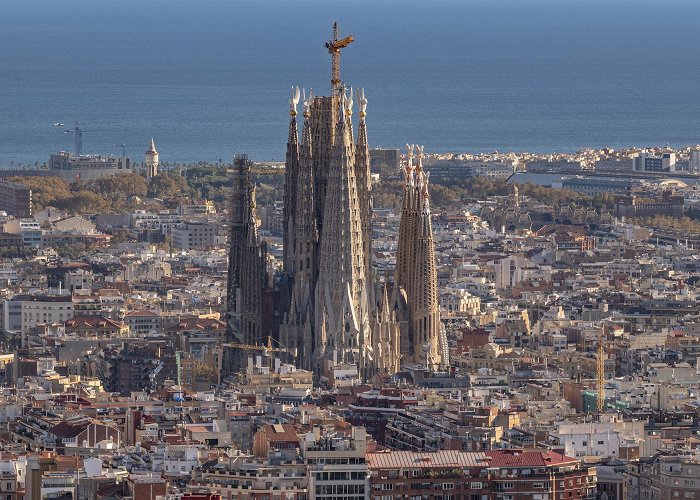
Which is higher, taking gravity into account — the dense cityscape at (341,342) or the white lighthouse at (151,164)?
the white lighthouse at (151,164)

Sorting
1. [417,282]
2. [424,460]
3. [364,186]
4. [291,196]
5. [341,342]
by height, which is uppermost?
[364,186]

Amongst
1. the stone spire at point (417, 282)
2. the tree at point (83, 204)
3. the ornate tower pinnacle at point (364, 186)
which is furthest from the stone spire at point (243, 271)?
the tree at point (83, 204)

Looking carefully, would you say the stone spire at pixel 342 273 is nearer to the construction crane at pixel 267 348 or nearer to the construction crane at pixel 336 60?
the construction crane at pixel 267 348

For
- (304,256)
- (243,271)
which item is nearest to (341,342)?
(304,256)

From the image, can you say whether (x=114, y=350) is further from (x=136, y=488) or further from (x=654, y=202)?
(x=654, y=202)

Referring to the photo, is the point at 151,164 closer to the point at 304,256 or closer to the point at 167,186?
the point at 167,186

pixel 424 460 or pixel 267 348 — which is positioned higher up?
pixel 267 348

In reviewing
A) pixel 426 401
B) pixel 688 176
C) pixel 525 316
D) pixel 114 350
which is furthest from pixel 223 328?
pixel 688 176
